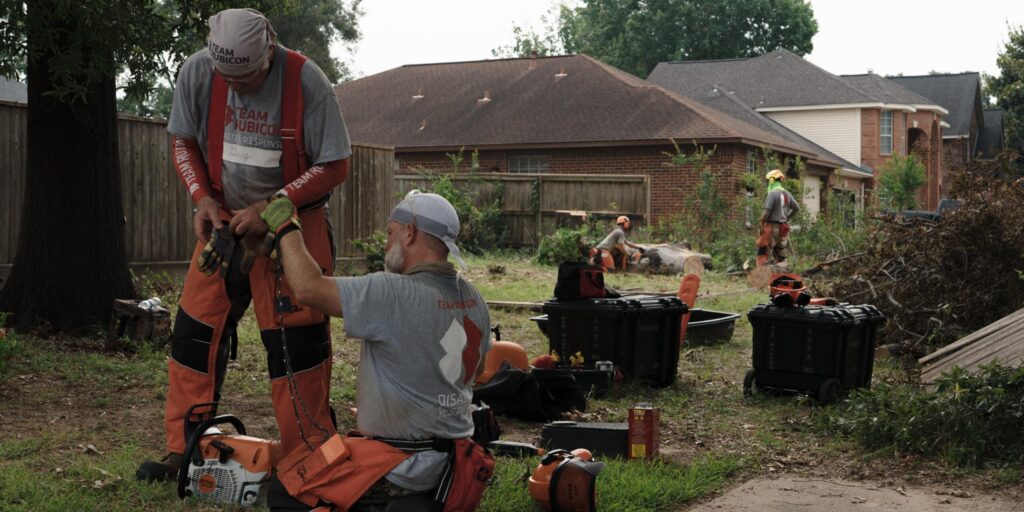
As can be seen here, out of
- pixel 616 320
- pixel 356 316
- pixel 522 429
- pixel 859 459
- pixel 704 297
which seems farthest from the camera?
pixel 704 297

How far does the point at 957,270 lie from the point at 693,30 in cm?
5645

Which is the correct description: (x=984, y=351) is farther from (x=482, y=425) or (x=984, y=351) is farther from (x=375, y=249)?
(x=375, y=249)

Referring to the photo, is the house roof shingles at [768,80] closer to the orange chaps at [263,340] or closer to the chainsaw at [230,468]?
the orange chaps at [263,340]

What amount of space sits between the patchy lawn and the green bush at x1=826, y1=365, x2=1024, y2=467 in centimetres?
16

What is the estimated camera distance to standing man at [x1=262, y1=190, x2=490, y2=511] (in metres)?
3.94

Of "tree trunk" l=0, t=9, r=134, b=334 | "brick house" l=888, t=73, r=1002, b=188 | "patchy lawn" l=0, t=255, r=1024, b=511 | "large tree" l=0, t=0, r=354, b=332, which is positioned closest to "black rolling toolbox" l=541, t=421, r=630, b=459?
"patchy lawn" l=0, t=255, r=1024, b=511

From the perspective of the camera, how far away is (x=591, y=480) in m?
4.98

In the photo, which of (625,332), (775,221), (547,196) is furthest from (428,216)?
(547,196)

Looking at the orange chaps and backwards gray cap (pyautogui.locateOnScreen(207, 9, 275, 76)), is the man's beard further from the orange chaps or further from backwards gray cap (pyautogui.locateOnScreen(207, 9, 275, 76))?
backwards gray cap (pyautogui.locateOnScreen(207, 9, 275, 76))

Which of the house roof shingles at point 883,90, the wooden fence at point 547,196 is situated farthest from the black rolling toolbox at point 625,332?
the house roof shingles at point 883,90

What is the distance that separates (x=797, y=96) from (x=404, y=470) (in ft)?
142

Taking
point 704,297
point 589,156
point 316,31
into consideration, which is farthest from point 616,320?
Result: point 316,31

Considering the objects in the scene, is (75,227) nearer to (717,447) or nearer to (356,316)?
(717,447)

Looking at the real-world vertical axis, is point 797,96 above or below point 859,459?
above
